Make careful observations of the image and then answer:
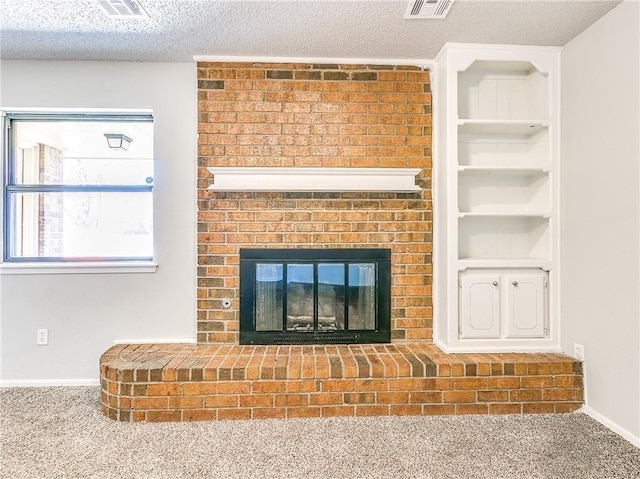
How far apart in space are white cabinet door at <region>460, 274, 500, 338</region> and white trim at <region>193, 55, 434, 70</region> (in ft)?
5.03

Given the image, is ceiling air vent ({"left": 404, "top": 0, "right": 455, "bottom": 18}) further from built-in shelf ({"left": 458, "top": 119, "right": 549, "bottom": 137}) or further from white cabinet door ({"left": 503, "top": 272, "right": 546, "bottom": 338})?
white cabinet door ({"left": 503, "top": 272, "right": 546, "bottom": 338})

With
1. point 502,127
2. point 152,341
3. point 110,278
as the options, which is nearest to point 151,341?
point 152,341

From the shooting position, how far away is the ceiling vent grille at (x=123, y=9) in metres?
1.90

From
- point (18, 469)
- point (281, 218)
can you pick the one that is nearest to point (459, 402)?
point (281, 218)

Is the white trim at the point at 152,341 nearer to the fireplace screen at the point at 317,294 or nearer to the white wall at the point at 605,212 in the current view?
the fireplace screen at the point at 317,294

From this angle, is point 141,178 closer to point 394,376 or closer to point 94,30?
point 94,30

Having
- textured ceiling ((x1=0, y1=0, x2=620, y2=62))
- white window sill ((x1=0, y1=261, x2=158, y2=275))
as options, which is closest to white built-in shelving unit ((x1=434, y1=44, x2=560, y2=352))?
textured ceiling ((x1=0, y1=0, x2=620, y2=62))

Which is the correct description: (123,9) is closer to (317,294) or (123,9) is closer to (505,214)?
(317,294)

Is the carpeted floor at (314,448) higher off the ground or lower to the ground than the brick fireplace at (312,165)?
lower

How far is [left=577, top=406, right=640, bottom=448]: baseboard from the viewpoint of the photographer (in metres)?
1.83

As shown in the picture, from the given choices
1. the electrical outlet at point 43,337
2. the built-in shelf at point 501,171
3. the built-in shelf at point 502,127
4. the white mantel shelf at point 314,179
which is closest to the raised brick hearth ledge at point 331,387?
the electrical outlet at point 43,337

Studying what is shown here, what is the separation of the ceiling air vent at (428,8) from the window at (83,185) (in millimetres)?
1914

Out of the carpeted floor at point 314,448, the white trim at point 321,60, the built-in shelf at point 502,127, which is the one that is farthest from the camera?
the white trim at point 321,60

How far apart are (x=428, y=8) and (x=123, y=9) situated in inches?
65.5
